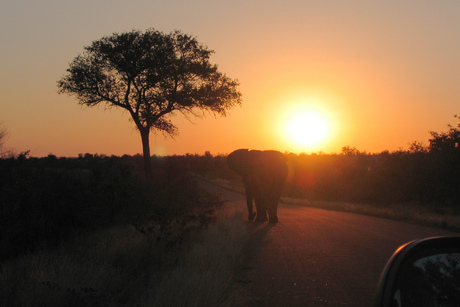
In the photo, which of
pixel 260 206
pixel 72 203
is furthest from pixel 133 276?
pixel 260 206

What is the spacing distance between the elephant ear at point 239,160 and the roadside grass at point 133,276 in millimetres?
6829

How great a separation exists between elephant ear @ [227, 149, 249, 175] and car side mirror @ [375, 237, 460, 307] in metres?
14.6

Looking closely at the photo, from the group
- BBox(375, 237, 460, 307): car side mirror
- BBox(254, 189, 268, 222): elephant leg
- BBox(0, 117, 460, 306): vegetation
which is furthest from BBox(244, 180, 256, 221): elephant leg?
BBox(375, 237, 460, 307): car side mirror

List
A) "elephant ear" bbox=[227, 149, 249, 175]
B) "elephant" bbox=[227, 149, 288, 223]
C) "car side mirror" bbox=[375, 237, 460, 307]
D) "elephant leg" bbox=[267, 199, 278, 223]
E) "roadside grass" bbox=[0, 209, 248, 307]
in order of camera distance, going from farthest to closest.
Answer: "elephant ear" bbox=[227, 149, 249, 175] → "elephant" bbox=[227, 149, 288, 223] → "elephant leg" bbox=[267, 199, 278, 223] → "roadside grass" bbox=[0, 209, 248, 307] → "car side mirror" bbox=[375, 237, 460, 307]

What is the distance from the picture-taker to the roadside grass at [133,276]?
18.9 ft

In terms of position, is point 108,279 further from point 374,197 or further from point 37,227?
point 374,197

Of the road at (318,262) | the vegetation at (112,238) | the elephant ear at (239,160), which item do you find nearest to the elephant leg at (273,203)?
the vegetation at (112,238)

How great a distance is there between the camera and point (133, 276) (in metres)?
7.49

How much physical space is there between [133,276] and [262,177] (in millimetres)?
9922

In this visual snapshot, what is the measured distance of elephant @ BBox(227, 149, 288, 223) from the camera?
1648cm

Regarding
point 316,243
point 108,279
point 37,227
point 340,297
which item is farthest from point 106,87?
point 340,297

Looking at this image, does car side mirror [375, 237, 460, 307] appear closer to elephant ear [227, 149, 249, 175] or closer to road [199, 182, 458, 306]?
road [199, 182, 458, 306]

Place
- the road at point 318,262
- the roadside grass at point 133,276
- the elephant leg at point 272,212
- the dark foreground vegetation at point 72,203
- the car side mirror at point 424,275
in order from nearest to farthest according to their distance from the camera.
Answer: the car side mirror at point 424,275, the roadside grass at point 133,276, the road at point 318,262, the dark foreground vegetation at point 72,203, the elephant leg at point 272,212

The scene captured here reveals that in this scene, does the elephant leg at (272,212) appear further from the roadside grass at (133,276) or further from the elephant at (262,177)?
the roadside grass at (133,276)
